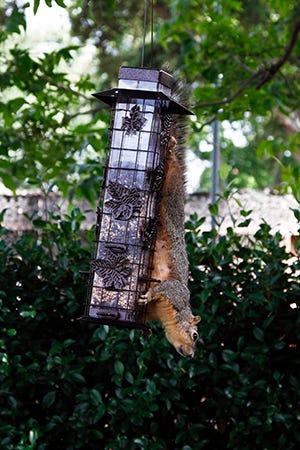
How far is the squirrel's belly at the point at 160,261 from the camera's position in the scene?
7.65ft

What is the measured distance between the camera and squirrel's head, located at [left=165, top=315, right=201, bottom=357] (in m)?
2.25

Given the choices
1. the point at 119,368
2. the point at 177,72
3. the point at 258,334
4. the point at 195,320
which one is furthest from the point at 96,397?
the point at 177,72

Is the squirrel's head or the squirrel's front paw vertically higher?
the squirrel's front paw

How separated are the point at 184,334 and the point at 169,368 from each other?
1229mm

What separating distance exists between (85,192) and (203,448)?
138 centimetres

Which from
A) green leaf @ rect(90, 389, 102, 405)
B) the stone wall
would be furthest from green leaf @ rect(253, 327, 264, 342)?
the stone wall

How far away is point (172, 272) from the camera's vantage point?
2.30 m

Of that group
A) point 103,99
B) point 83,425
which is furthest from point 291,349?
point 103,99

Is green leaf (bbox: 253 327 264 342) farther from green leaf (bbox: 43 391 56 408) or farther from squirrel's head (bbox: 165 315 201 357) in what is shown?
squirrel's head (bbox: 165 315 201 357)

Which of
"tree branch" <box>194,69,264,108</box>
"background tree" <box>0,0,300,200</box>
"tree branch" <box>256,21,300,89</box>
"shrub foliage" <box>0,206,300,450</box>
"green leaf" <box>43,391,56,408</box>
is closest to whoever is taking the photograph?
"shrub foliage" <box>0,206,300,450</box>

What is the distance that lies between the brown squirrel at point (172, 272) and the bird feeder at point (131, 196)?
0.03 metres

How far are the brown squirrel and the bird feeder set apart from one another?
32mm

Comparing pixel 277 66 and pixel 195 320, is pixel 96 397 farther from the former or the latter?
pixel 277 66

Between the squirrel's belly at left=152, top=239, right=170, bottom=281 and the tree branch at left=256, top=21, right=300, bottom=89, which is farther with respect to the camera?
the tree branch at left=256, top=21, right=300, bottom=89
